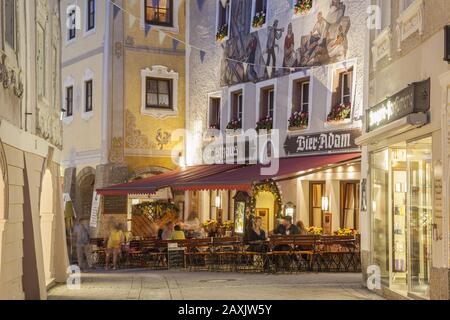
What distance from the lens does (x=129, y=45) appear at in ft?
93.1

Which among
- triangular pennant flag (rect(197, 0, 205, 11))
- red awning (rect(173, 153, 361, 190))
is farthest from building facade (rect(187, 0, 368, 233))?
triangular pennant flag (rect(197, 0, 205, 11))

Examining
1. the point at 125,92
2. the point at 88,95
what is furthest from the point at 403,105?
the point at 88,95

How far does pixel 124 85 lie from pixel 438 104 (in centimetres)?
1794

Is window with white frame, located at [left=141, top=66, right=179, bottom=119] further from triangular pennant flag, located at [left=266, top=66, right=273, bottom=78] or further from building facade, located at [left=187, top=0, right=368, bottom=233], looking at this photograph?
triangular pennant flag, located at [left=266, top=66, right=273, bottom=78]

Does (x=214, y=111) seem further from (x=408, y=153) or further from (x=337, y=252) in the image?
(x=408, y=153)

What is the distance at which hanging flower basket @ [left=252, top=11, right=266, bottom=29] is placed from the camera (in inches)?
974

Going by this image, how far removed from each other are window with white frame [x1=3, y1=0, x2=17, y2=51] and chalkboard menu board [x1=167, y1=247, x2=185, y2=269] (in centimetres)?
1013

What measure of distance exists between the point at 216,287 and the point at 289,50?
9.40 m

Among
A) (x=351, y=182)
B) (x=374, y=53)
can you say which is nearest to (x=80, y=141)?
(x=351, y=182)

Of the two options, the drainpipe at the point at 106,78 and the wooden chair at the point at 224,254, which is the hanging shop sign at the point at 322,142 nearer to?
the wooden chair at the point at 224,254

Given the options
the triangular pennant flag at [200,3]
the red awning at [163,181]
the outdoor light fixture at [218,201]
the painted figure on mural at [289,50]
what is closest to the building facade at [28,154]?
the red awning at [163,181]

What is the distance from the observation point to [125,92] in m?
28.3

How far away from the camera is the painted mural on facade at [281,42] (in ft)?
70.6

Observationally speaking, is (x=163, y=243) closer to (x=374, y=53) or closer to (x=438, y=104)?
(x=374, y=53)
